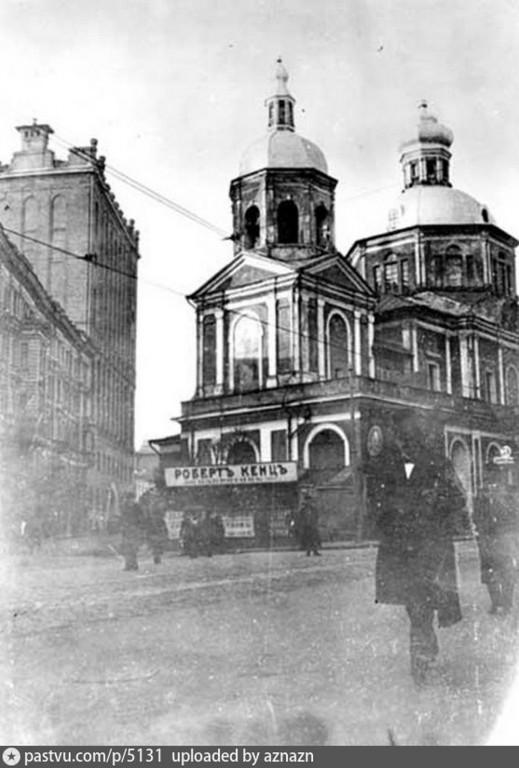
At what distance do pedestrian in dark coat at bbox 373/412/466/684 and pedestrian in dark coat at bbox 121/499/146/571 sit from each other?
478cm

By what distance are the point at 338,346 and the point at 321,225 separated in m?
5.61

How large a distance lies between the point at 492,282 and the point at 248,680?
36.9 metres

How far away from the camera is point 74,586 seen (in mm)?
9211

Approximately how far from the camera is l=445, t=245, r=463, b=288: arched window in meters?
39.8

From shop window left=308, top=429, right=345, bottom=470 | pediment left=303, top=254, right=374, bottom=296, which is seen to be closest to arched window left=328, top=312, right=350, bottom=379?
pediment left=303, top=254, right=374, bottom=296

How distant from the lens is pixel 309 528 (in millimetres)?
17984

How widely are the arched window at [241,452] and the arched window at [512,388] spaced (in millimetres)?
10958

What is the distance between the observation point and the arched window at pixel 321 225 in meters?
30.8

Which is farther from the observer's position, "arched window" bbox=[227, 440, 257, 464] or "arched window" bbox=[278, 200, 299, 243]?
"arched window" bbox=[278, 200, 299, 243]

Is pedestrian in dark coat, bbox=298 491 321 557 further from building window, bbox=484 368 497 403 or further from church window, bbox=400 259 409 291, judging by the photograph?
church window, bbox=400 259 409 291

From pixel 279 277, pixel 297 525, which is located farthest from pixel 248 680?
pixel 279 277

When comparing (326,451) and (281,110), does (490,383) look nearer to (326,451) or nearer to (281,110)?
(326,451)

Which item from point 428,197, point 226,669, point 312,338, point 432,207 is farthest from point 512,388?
point 226,669

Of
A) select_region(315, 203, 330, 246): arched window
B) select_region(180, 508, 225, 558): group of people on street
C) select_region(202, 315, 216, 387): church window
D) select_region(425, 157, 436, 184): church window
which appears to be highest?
select_region(425, 157, 436, 184): church window
